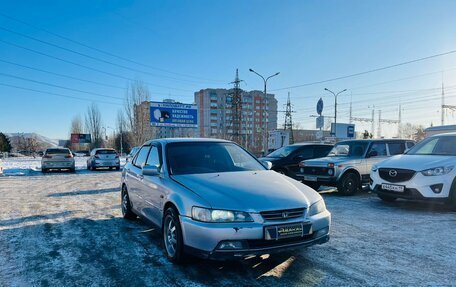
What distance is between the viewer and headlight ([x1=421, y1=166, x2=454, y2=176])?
746 cm

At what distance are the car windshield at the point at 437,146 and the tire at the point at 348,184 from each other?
192cm

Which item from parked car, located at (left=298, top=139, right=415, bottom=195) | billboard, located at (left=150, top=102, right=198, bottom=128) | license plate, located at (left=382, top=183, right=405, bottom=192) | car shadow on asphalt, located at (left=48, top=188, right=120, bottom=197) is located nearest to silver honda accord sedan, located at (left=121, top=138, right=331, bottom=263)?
license plate, located at (left=382, top=183, right=405, bottom=192)

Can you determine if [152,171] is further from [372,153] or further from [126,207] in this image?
[372,153]

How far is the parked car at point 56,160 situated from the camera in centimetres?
2066

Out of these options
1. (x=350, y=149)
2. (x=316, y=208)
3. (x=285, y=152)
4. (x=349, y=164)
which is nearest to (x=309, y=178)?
(x=349, y=164)

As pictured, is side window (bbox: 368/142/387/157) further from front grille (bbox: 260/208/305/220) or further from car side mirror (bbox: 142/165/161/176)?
car side mirror (bbox: 142/165/161/176)

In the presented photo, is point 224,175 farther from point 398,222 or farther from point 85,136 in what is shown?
point 85,136

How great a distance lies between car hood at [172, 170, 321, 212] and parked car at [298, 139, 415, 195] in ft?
19.2

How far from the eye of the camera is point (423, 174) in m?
7.55

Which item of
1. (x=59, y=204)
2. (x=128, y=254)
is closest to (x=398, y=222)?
(x=128, y=254)

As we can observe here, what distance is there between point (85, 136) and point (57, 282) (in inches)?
3435

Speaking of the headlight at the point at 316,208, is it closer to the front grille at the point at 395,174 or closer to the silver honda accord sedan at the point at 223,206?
the silver honda accord sedan at the point at 223,206

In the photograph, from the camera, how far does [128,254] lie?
4676 millimetres

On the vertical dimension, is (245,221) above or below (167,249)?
above
